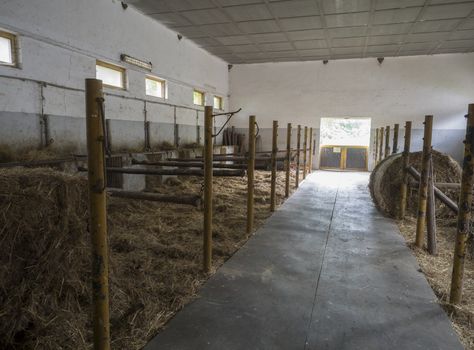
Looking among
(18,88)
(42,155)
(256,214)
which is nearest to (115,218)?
(42,155)

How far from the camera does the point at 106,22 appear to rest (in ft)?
20.4

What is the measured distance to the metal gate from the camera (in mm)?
11734

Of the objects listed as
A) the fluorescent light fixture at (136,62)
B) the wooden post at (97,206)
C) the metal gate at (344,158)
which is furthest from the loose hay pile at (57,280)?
the metal gate at (344,158)

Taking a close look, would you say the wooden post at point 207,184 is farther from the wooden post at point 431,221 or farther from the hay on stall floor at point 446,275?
the wooden post at point 431,221

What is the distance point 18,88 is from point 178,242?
3.42 meters

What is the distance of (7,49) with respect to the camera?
4.51 meters

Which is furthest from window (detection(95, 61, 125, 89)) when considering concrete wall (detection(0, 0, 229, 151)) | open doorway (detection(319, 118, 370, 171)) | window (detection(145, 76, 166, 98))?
A: open doorway (detection(319, 118, 370, 171))

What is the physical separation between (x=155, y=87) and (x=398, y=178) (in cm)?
627

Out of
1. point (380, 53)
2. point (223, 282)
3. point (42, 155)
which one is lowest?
point (223, 282)

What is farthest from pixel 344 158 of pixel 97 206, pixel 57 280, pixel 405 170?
pixel 97 206

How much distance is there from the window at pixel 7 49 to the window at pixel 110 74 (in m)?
1.72

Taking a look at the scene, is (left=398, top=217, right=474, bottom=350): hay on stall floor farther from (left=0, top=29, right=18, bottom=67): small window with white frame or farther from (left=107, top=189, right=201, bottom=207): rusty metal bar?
(left=0, top=29, right=18, bottom=67): small window with white frame

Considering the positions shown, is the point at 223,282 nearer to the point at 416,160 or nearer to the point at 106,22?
the point at 416,160

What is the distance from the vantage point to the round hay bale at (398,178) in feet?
15.3
